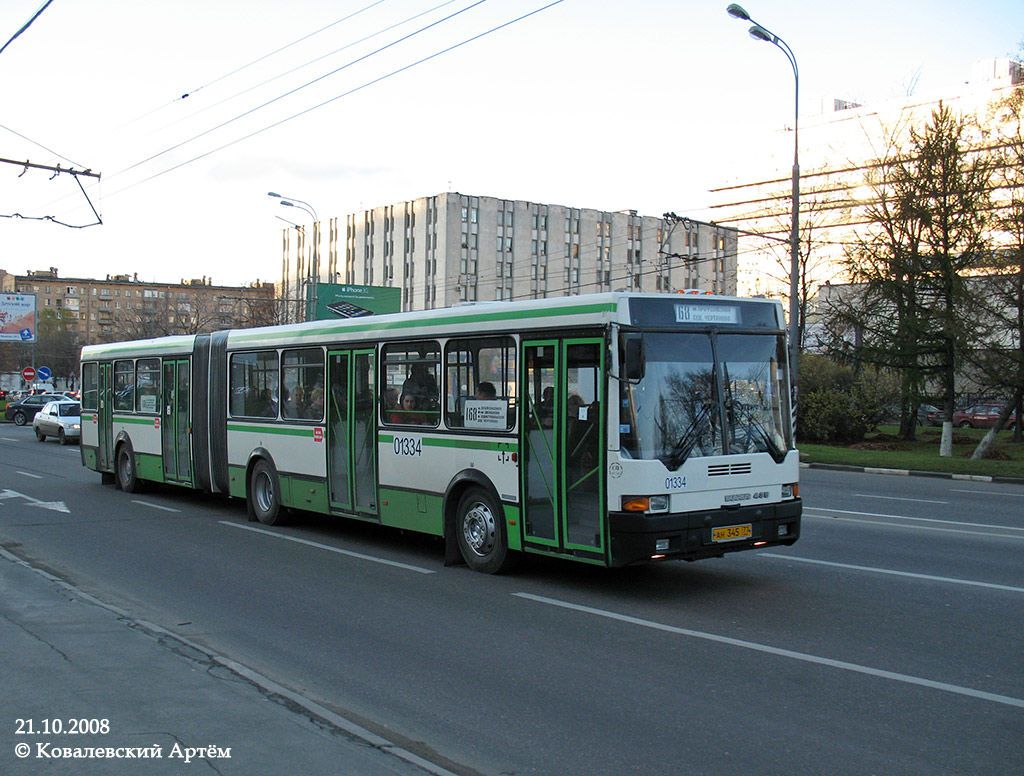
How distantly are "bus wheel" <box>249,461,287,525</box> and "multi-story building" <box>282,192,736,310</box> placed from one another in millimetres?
65416

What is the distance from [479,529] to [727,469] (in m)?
2.76

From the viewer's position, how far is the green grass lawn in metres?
25.1

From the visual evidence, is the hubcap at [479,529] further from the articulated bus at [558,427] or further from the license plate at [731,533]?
the license plate at [731,533]

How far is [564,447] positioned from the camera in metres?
9.12

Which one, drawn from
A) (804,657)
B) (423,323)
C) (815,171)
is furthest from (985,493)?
(815,171)

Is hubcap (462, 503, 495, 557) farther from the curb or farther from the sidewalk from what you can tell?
the curb

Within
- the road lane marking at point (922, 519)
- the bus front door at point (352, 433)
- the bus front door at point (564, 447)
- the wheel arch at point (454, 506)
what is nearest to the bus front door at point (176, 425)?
the bus front door at point (352, 433)

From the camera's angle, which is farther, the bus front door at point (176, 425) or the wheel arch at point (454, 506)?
the bus front door at point (176, 425)

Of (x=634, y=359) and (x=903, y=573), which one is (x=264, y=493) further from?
(x=903, y=573)

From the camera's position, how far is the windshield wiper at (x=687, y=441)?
8594 millimetres

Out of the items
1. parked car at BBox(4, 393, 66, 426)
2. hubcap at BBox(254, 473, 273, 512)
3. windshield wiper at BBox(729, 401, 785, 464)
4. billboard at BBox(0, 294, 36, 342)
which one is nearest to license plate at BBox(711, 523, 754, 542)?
windshield wiper at BBox(729, 401, 785, 464)

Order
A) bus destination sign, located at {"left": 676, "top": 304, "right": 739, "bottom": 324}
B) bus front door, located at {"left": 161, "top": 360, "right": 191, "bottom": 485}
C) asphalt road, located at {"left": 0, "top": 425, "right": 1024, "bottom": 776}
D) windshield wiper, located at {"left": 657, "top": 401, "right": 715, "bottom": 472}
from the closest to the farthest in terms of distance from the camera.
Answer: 1. asphalt road, located at {"left": 0, "top": 425, "right": 1024, "bottom": 776}
2. windshield wiper, located at {"left": 657, "top": 401, "right": 715, "bottom": 472}
3. bus destination sign, located at {"left": 676, "top": 304, "right": 739, "bottom": 324}
4. bus front door, located at {"left": 161, "top": 360, "right": 191, "bottom": 485}

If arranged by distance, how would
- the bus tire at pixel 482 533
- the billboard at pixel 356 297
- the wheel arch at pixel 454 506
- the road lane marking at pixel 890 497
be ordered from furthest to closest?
the billboard at pixel 356 297
the road lane marking at pixel 890 497
the wheel arch at pixel 454 506
the bus tire at pixel 482 533

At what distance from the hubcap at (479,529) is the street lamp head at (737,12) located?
59.3ft
